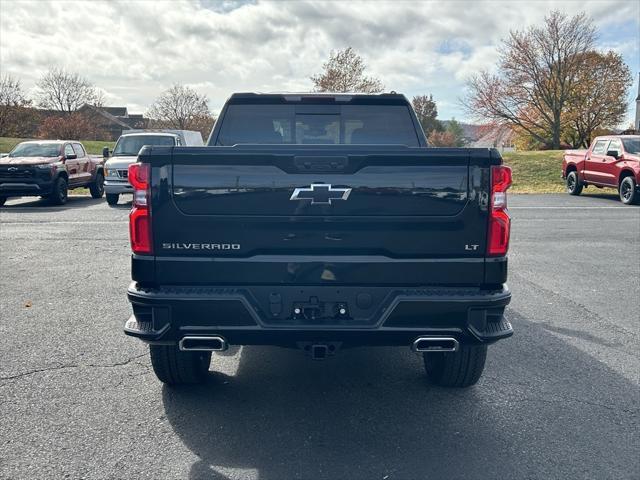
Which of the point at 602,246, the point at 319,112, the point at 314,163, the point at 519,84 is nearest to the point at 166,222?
the point at 314,163

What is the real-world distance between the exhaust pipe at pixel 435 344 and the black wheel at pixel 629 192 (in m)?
16.1

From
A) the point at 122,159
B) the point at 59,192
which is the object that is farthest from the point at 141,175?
the point at 59,192

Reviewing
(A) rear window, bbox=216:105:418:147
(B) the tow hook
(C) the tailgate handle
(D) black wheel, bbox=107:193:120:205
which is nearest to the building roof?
(D) black wheel, bbox=107:193:120:205

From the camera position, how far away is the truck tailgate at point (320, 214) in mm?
3094

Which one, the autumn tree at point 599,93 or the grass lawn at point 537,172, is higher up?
the autumn tree at point 599,93

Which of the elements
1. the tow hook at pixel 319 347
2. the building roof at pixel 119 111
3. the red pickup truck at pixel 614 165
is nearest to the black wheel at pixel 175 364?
the tow hook at pixel 319 347

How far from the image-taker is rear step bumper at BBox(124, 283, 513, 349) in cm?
312

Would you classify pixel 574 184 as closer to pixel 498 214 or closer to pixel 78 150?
pixel 78 150

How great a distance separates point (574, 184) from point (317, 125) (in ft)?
59.3

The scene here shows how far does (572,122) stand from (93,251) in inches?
1646

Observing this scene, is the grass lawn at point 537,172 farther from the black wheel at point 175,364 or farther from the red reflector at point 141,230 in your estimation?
the red reflector at point 141,230

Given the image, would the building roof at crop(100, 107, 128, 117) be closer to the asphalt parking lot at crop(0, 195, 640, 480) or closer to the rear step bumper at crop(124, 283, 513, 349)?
the asphalt parking lot at crop(0, 195, 640, 480)

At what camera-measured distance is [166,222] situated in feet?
10.2

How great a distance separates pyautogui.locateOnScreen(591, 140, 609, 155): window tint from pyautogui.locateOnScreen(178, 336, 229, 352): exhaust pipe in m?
18.2
